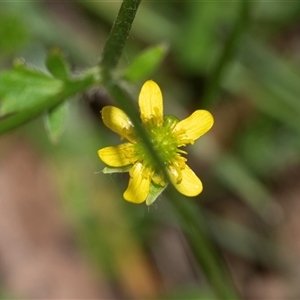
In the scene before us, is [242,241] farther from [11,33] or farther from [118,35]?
[118,35]

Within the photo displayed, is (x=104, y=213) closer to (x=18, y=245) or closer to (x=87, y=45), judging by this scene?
(x=18, y=245)

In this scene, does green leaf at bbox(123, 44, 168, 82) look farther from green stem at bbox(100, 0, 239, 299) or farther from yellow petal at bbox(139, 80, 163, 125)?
yellow petal at bbox(139, 80, 163, 125)

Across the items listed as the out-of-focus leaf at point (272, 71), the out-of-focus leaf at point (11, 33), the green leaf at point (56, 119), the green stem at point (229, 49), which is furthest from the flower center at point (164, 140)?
the out-of-focus leaf at point (272, 71)

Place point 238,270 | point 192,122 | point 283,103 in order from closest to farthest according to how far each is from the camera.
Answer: point 192,122 → point 283,103 → point 238,270

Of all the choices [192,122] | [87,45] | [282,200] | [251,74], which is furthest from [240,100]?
[192,122]

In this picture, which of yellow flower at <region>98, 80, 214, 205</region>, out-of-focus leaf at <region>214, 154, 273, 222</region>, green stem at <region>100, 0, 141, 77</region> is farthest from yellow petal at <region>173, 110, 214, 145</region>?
out-of-focus leaf at <region>214, 154, 273, 222</region>

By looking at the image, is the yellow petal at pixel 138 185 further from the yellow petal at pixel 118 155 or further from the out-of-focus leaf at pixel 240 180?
the out-of-focus leaf at pixel 240 180
